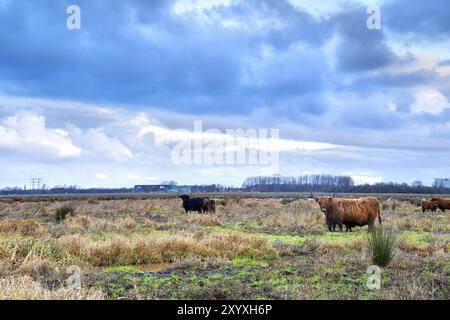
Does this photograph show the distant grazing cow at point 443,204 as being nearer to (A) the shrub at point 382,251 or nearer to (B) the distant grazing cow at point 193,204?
(B) the distant grazing cow at point 193,204

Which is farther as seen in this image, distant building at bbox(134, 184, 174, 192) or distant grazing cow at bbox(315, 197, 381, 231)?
distant building at bbox(134, 184, 174, 192)

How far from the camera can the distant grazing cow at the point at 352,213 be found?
19297mm

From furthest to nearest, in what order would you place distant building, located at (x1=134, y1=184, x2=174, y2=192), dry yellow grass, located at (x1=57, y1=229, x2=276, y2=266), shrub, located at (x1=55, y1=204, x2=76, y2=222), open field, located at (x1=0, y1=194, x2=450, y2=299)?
distant building, located at (x1=134, y1=184, x2=174, y2=192), shrub, located at (x1=55, y1=204, x2=76, y2=222), dry yellow grass, located at (x1=57, y1=229, x2=276, y2=266), open field, located at (x1=0, y1=194, x2=450, y2=299)

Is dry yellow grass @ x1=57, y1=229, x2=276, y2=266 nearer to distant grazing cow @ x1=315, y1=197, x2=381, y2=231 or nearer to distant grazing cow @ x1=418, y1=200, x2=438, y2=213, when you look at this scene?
distant grazing cow @ x1=315, y1=197, x2=381, y2=231

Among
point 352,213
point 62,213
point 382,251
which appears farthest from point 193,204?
point 382,251

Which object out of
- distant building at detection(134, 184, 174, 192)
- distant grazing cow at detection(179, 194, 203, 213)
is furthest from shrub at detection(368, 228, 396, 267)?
distant building at detection(134, 184, 174, 192)

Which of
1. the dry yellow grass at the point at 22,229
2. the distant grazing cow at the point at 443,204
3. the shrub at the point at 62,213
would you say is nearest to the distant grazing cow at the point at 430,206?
the distant grazing cow at the point at 443,204

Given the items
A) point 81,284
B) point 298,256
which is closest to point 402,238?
point 298,256

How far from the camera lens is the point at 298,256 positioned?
1244cm

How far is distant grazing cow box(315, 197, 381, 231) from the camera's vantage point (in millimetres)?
19297

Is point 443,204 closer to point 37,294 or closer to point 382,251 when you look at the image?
point 382,251

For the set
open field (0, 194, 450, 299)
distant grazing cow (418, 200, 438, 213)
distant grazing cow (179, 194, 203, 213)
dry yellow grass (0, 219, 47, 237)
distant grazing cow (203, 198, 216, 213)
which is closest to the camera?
open field (0, 194, 450, 299)
